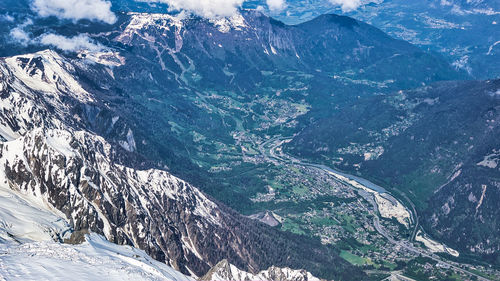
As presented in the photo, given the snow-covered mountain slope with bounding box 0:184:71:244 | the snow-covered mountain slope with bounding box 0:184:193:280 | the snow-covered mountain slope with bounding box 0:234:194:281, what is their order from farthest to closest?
the snow-covered mountain slope with bounding box 0:184:71:244
the snow-covered mountain slope with bounding box 0:184:193:280
the snow-covered mountain slope with bounding box 0:234:194:281

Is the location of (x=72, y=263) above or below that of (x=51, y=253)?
below

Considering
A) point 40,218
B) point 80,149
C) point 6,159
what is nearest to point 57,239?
point 40,218

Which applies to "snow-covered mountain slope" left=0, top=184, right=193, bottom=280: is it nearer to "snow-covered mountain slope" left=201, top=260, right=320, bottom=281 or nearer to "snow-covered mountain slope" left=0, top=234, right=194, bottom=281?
"snow-covered mountain slope" left=0, top=234, right=194, bottom=281

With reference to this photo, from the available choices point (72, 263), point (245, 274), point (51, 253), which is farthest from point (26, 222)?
point (245, 274)

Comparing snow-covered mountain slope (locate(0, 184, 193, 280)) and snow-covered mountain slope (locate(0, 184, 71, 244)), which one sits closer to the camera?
snow-covered mountain slope (locate(0, 184, 193, 280))

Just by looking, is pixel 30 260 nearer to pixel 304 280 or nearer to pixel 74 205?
pixel 74 205

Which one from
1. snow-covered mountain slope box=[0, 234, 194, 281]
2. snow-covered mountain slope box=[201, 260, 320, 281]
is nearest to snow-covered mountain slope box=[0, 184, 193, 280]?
snow-covered mountain slope box=[0, 234, 194, 281]

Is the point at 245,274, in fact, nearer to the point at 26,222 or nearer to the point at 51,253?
the point at 26,222

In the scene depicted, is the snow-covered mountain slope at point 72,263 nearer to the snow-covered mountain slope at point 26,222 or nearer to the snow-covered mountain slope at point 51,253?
the snow-covered mountain slope at point 51,253

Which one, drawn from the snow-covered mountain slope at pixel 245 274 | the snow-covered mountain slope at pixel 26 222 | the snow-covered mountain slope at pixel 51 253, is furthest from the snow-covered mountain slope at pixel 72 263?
the snow-covered mountain slope at pixel 245 274
